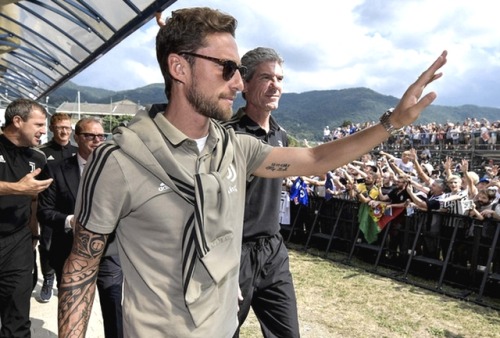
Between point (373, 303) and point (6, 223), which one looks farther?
point (373, 303)

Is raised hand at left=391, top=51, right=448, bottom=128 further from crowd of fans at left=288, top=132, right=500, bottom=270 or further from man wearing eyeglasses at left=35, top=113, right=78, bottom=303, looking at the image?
crowd of fans at left=288, top=132, right=500, bottom=270

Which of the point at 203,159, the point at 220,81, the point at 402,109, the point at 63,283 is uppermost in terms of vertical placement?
the point at 402,109

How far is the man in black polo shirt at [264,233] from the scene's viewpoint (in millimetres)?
2977

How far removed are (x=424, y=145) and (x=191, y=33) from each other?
95.3 feet

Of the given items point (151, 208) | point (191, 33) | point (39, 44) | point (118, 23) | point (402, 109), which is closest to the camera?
point (151, 208)

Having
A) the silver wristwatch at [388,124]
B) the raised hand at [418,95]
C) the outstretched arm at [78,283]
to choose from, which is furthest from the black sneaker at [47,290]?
the raised hand at [418,95]

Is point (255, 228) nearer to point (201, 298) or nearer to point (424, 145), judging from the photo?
point (201, 298)

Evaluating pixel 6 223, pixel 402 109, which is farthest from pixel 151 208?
pixel 6 223

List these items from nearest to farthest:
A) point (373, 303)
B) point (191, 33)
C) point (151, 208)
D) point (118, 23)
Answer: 1. point (151, 208)
2. point (191, 33)
3. point (373, 303)
4. point (118, 23)

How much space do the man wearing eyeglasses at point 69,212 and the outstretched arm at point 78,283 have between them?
2.01 meters

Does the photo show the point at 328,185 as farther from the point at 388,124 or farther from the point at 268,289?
the point at 388,124

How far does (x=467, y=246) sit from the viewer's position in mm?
6961

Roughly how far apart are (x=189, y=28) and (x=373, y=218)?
7.18 m

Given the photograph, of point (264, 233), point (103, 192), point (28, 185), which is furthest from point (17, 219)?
point (103, 192)
